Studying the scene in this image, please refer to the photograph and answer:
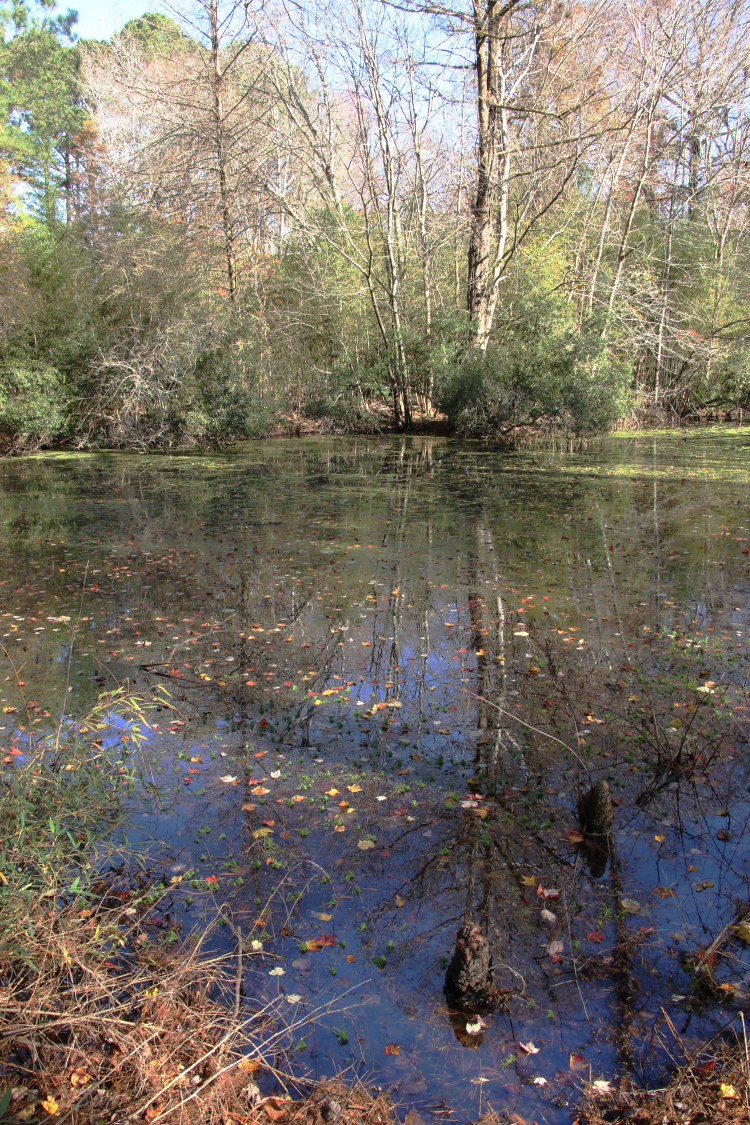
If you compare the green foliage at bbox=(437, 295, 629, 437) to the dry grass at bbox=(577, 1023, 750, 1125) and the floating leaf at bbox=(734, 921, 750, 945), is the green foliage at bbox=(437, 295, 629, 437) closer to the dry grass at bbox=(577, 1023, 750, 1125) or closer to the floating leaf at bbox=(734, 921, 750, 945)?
the floating leaf at bbox=(734, 921, 750, 945)

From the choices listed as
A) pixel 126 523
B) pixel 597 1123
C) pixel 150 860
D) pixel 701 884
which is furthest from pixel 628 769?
pixel 126 523

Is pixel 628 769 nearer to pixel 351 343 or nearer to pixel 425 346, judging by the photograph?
pixel 425 346

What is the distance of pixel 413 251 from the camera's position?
969 inches

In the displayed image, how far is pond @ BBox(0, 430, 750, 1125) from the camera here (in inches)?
109

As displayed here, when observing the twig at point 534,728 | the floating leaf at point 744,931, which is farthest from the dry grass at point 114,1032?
the twig at point 534,728

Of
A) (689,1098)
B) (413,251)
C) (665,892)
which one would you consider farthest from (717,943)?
(413,251)

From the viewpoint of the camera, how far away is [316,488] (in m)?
14.7

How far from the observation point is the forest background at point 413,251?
19531 mm

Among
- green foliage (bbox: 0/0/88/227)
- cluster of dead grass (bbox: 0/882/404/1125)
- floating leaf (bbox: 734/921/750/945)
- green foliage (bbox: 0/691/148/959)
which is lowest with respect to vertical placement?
floating leaf (bbox: 734/921/750/945)

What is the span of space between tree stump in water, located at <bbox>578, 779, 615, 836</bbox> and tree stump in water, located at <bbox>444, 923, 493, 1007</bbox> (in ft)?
3.68

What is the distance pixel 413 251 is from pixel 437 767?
904 inches

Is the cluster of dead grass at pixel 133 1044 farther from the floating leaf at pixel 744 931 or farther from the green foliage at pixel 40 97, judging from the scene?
the green foliage at pixel 40 97

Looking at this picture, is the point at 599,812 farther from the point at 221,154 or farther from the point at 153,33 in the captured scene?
the point at 153,33

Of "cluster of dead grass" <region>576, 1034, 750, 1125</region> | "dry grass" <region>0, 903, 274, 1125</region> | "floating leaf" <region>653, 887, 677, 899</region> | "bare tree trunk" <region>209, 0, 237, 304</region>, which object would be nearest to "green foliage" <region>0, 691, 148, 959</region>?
"dry grass" <region>0, 903, 274, 1125</region>
